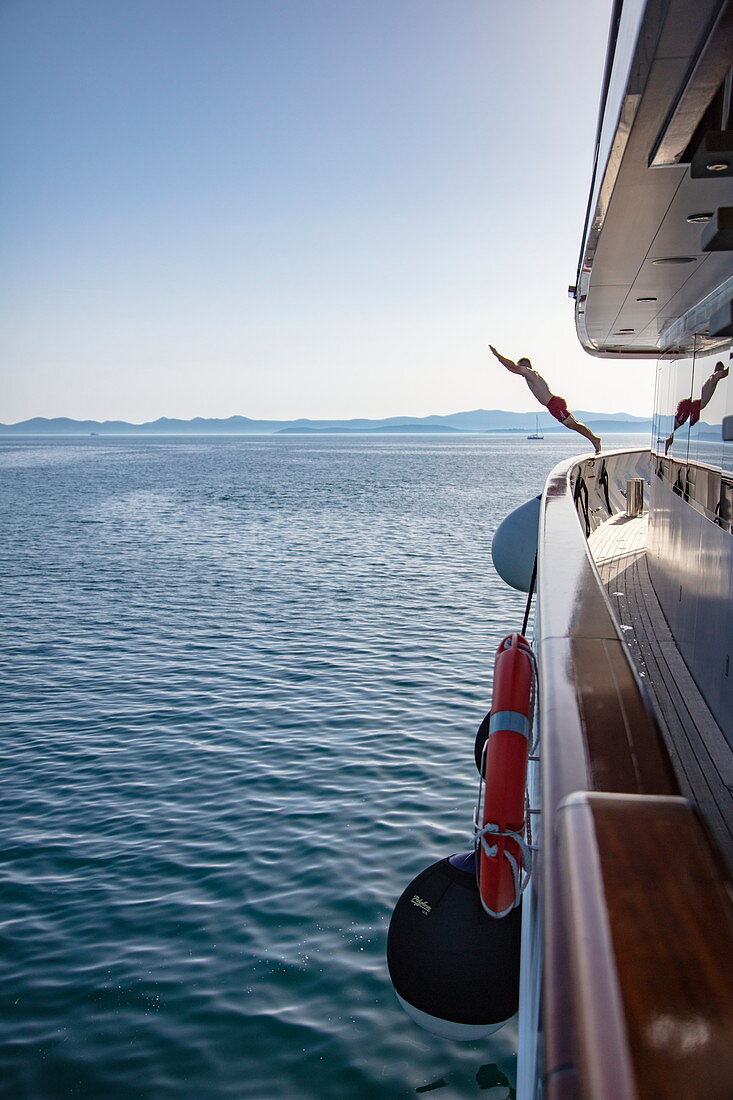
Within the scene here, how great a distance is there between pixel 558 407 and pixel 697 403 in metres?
2.68

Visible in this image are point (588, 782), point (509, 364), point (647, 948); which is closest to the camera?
point (647, 948)

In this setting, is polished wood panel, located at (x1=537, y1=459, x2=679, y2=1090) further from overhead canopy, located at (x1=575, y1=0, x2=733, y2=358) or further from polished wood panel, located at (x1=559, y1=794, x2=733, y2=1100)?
overhead canopy, located at (x1=575, y1=0, x2=733, y2=358)

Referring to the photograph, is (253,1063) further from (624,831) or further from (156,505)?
(156,505)

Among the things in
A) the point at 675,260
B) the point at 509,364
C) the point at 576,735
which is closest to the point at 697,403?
the point at 675,260

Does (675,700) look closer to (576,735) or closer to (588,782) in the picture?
(576,735)

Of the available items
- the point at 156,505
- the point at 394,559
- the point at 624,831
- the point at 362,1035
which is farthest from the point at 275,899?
the point at 156,505

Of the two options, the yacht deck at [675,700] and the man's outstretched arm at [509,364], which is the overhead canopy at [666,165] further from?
the yacht deck at [675,700]

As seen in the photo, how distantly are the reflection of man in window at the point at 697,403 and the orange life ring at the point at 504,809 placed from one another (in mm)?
3149

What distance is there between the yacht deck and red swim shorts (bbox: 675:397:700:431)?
1.52 metres

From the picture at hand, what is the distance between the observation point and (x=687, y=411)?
729 centimetres

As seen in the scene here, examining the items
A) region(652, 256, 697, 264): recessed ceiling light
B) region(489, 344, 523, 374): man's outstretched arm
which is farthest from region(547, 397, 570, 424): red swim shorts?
region(652, 256, 697, 264): recessed ceiling light

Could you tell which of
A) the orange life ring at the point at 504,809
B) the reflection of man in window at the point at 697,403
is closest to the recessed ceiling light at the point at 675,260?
the reflection of man in window at the point at 697,403

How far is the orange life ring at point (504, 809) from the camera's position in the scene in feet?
10.4

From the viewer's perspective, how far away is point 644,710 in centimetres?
149
